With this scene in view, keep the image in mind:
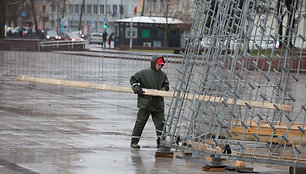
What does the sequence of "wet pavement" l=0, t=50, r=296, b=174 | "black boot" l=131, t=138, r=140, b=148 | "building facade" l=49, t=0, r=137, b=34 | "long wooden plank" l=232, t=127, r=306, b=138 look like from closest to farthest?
1. "wet pavement" l=0, t=50, r=296, b=174
2. "long wooden plank" l=232, t=127, r=306, b=138
3. "black boot" l=131, t=138, r=140, b=148
4. "building facade" l=49, t=0, r=137, b=34

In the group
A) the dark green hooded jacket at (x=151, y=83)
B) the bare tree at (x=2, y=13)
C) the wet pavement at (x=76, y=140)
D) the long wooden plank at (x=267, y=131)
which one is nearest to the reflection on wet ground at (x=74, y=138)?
the wet pavement at (x=76, y=140)

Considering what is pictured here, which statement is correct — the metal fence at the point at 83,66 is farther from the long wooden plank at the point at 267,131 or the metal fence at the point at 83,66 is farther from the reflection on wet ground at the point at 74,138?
the long wooden plank at the point at 267,131

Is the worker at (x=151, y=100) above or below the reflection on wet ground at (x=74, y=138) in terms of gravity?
above

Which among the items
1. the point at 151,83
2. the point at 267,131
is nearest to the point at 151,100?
the point at 151,83

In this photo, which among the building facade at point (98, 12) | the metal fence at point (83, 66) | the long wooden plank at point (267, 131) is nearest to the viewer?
the long wooden plank at point (267, 131)

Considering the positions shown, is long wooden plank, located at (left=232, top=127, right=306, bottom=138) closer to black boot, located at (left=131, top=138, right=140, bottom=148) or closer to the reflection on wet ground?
the reflection on wet ground

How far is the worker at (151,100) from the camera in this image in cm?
1113

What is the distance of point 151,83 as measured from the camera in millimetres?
11242

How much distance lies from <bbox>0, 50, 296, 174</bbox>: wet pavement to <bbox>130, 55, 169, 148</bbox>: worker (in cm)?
31

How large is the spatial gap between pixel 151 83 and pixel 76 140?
1.52 meters

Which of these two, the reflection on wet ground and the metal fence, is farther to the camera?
the metal fence

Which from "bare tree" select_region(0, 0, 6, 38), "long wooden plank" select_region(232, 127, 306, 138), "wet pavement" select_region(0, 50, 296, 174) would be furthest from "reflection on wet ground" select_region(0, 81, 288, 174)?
"bare tree" select_region(0, 0, 6, 38)

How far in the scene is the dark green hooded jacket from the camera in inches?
438

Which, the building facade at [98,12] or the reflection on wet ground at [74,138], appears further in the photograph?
the building facade at [98,12]
